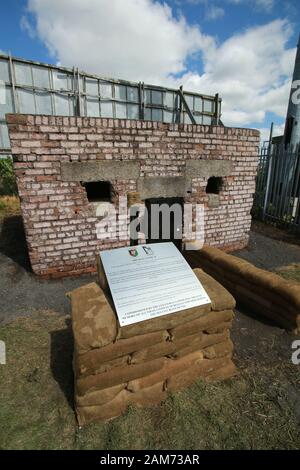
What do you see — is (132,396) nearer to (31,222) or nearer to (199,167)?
(31,222)

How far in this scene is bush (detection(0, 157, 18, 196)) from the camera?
384 inches

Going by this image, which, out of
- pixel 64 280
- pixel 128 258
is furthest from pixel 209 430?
pixel 64 280

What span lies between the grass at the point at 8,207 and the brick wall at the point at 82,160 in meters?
4.47

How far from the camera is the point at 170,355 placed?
2.28 meters

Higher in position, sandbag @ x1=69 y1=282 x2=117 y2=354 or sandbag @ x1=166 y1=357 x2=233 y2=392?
sandbag @ x1=69 y1=282 x2=117 y2=354

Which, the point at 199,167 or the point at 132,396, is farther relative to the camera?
the point at 199,167

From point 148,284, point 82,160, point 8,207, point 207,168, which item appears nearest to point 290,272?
point 207,168

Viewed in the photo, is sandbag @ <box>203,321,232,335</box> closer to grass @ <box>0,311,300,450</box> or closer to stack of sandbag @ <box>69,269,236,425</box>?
stack of sandbag @ <box>69,269,236,425</box>

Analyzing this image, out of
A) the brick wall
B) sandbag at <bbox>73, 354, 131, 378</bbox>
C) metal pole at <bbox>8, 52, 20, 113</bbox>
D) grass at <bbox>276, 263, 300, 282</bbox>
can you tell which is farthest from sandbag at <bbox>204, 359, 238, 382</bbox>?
metal pole at <bbox>8, 52, 20, 113</bbox>

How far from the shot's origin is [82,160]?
4062 millimetres

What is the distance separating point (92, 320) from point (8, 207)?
7891mm

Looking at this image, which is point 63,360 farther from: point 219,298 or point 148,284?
point 219,298

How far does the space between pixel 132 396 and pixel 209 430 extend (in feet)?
2.24

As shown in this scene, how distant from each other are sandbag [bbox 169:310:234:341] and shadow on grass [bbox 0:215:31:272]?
134 inches
